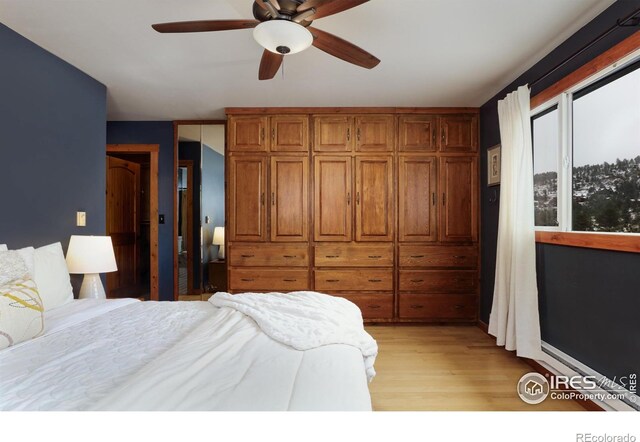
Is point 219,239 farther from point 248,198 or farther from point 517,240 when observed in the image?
point 517,240

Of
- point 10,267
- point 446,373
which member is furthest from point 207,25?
point 446,373

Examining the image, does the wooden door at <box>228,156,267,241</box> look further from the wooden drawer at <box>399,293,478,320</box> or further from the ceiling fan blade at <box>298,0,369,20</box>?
the ceiling fan blade at <box>298,0,369,20</box>

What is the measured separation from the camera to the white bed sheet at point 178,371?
731 mm

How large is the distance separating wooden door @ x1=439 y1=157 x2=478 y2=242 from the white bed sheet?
253cm

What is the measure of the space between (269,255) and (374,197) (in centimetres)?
131

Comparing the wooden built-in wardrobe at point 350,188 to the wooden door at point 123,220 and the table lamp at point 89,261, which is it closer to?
the table lamp at point 89,261

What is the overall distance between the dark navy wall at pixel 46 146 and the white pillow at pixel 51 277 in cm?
29

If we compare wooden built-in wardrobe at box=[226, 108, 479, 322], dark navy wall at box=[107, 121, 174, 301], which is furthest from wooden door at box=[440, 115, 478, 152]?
dark navy wall at box=[107, 121, 174, 301]

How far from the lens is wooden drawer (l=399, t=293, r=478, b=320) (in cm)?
321

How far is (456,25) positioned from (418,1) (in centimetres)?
37

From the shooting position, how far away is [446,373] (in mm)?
2162

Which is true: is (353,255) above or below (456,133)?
below

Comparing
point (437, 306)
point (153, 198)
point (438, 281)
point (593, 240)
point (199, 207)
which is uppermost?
point (153, 198)

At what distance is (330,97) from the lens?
2988 millimetres
